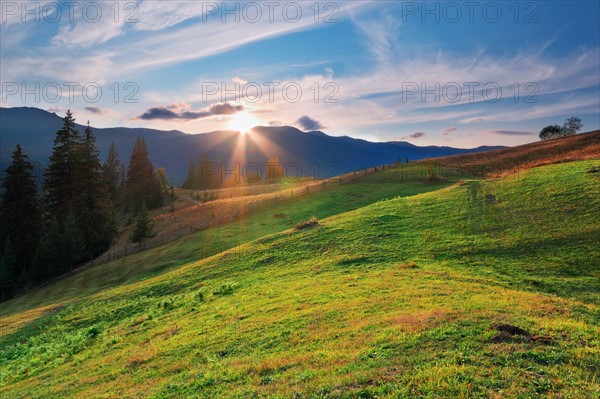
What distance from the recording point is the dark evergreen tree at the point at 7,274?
49719 millimetres

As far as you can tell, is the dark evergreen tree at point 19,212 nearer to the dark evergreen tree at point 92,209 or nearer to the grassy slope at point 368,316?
the dark evergreen tree at point 92,209

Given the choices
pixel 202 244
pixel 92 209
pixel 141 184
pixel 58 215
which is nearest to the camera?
pixel 202 244

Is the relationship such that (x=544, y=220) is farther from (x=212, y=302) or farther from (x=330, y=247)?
(x=212, y=302)

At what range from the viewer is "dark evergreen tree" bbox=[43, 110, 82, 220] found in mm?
60625

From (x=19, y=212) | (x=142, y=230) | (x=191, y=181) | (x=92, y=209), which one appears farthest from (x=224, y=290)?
(x=191, y=181)

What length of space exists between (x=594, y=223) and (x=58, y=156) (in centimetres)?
7386

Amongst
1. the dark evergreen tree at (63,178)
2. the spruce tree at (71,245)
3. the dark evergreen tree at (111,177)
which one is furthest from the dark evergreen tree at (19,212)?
the dark evergreen tree at (111,177)

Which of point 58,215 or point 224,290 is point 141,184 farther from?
point 224,290

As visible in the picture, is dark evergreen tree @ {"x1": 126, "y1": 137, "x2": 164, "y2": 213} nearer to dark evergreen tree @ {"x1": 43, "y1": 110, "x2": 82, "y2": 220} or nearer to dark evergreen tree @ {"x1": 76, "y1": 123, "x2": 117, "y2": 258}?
dark evergreen tree @ {"x1": 76, "y1": 123, "x2": 117, "y2": 258}

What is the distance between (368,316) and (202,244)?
3477 cm

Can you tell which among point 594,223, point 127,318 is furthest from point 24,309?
point 594,223

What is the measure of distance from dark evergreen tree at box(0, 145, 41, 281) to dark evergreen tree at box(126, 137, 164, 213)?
2915cm

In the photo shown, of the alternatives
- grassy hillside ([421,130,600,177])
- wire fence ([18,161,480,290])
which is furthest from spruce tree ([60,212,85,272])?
grassy hillside ([421,130,600,177])

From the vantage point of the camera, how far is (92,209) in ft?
204
